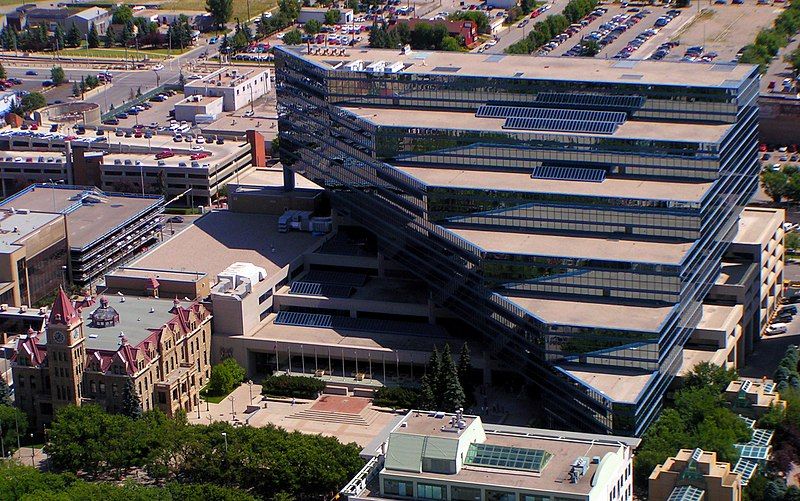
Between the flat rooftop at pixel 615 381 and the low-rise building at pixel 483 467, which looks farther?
the flat rooftop at pixel 615 381

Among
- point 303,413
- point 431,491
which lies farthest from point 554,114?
point 431,491

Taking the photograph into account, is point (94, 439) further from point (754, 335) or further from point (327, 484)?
point (754, 335)

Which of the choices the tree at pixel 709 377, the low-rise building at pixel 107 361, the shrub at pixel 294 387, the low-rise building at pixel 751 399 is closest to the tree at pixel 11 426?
the low-rise building at pixel 107 361

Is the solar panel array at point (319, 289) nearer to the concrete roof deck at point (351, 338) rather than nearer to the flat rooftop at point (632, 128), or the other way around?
the concrete roof deck at point (351, 338)

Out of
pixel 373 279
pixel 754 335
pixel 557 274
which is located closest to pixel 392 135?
pixel 373 279

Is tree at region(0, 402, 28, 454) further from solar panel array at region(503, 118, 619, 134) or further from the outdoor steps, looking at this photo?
solar panel array at region(503, 118, 619, 134)

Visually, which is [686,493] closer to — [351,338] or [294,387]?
[294,387]
